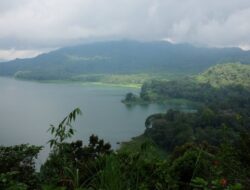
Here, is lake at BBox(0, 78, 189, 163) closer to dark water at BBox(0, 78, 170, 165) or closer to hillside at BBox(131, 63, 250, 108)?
dark water at BBox(0, 78, 170, 165)

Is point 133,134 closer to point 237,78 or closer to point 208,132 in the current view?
point 208,132

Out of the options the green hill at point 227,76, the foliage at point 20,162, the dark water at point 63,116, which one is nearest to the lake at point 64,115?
the dark water at point 63,116

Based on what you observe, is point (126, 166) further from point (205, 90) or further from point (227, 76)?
point (227, 76)

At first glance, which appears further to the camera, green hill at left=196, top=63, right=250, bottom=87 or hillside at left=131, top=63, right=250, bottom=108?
green hill at left=196, top=63, right=250, bottom=87

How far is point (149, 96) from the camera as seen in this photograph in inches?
3140

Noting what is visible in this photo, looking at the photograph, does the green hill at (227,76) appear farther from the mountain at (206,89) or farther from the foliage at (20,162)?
the foliage at (20,162)

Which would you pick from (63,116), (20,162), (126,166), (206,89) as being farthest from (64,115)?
(126,166)

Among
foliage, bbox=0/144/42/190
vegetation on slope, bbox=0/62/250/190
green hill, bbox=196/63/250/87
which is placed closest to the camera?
vegetation on slope, bbox=0/62/250/190

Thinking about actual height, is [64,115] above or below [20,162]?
below

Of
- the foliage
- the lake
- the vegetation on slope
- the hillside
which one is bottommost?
the lake

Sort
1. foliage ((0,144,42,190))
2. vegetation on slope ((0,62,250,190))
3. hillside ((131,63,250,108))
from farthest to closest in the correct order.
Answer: hillside ((131,63,250,108)), foliage ((0,144,42,190)), vegetation on slope ((0,62,250,190))

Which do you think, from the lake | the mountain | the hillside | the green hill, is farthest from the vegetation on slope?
the green hill

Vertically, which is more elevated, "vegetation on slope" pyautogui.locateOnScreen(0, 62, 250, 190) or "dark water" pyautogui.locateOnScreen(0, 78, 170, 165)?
"vegetation on slope" pyautogui.locateOnScreen(0, 62, 250, 190)

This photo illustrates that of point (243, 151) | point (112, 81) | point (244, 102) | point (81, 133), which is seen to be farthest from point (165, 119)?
point (112, 81)
